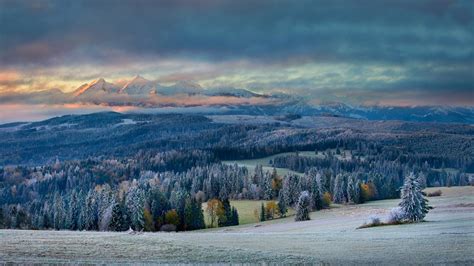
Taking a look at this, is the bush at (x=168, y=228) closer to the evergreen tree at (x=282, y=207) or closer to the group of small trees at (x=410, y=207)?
the evergreen tree at (x=282, y=207)

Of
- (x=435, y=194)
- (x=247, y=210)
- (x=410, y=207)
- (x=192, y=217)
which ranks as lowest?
(x=247, y=210)

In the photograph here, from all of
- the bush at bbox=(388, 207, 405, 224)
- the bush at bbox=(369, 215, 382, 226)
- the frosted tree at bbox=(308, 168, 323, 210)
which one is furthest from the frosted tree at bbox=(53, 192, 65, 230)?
the bush at bbox=(388, 207, 405, 224)

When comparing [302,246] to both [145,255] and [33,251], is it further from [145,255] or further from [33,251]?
[33,251]

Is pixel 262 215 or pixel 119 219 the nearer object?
pixel 119 219

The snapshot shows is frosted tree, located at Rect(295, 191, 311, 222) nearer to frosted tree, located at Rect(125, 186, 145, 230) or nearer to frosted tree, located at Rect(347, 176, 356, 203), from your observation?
frosted tree, located at Rect(125, 186, 145, 230)

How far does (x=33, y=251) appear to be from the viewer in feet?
164

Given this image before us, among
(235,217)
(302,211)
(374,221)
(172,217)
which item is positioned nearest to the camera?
(374,221)

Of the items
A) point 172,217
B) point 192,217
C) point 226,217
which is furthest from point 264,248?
point 226,217

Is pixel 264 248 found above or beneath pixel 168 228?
above

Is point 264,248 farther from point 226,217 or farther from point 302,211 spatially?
point 226,217

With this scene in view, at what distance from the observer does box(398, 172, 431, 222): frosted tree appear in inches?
3278

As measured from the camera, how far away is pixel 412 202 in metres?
83.3

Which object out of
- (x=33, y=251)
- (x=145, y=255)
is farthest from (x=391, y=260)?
(x=33, y=251)

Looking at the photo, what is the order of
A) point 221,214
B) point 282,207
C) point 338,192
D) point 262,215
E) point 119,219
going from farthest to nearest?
point 338,192, point 282,207, point 262,215, point 221,214, point 119,219
